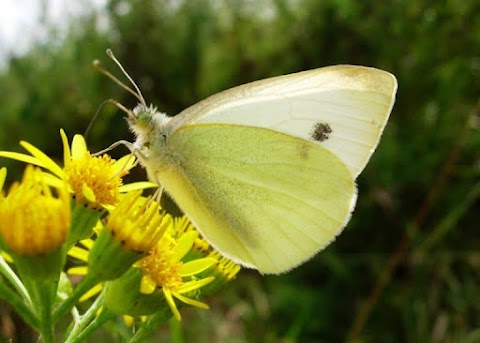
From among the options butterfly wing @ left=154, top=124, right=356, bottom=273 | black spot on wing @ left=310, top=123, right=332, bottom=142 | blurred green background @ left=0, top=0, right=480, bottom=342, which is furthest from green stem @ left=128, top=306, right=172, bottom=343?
blurred green background @ left=0, top=0, right=480, bottom=342

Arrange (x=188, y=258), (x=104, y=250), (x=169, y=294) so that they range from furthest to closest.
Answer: (x=188, y=258) < (x=169, y=294) < (x=104, y=250)

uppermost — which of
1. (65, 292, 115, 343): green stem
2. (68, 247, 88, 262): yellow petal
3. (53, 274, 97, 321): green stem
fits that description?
Result: (53, 274, 97, 321): green stem

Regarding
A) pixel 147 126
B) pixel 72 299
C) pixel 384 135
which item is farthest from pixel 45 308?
pixel 384 135

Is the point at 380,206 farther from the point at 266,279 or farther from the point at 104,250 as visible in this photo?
the point at 104,250

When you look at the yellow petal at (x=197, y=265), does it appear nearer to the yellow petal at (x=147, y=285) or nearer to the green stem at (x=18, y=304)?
the yellow petal at (x=147, y=285)

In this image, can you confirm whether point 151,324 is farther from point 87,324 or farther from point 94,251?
point 94,251

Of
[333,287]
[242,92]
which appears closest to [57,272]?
[242,92]

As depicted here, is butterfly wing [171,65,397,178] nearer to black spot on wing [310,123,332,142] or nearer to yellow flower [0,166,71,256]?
black spot on wing [310,123,332,142]
